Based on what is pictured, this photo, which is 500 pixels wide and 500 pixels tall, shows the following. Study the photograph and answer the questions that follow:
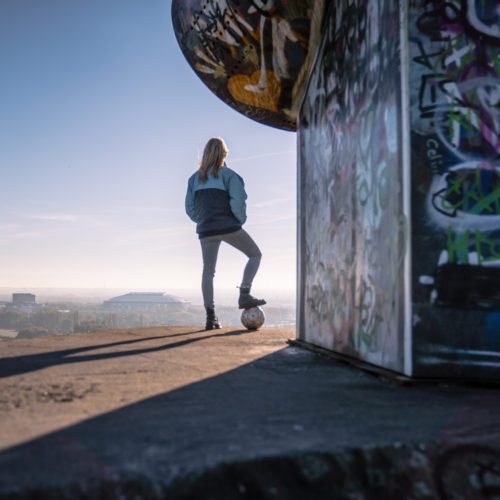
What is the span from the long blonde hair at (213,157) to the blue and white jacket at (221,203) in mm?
53

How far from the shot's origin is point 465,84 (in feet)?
8.84

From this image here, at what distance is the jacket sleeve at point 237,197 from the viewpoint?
6.23 metres

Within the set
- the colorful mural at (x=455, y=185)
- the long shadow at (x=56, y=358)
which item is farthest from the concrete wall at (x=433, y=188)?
the long shadow at (x=56, y=358)

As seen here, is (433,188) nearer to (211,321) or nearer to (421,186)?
(421,186)

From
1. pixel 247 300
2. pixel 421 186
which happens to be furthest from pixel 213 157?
pixel 421 186

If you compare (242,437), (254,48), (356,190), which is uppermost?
(254,48)

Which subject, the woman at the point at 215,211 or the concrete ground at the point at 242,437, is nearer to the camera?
the concrete ground at the point at 242,437

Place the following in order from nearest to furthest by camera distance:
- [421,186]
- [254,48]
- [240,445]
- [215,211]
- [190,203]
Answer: [240,445]
[421,186]
[254,48]
[215,211]
[190,203]

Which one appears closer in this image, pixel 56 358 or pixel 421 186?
pixel 421 186

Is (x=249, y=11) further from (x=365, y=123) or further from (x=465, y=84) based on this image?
(x=465, y=84)

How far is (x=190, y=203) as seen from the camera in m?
6.51

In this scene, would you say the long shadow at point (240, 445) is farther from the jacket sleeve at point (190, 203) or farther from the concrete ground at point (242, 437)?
the jacket sleeve at point (190, 203)

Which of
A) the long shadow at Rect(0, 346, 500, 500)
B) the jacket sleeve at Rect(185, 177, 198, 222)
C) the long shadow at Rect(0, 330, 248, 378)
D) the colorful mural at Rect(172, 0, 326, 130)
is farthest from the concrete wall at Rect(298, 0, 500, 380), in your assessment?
the jacket sleeve at Rect(185, 177, 198, 222)

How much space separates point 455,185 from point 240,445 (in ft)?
6.16
